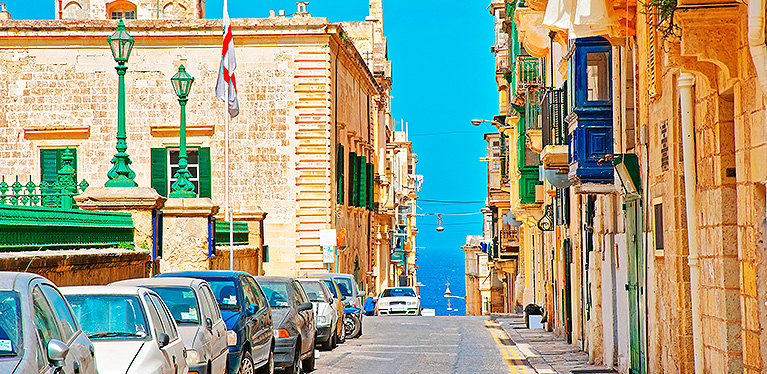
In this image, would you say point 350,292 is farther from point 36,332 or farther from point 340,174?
point 36,332

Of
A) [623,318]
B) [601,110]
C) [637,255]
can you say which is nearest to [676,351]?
[637,255]

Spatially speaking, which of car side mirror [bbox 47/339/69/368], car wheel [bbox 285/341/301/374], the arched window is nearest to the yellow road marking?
car wheel [bbox 285/341/301/374]

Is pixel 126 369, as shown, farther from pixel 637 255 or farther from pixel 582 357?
pixel 582 357

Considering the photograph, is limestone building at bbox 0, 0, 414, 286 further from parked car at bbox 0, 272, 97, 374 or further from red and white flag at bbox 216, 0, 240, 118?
parked car at bbox 0, 272, 97, 374

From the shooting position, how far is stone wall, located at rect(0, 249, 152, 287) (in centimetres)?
1452

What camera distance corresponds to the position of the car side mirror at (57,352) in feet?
22.4

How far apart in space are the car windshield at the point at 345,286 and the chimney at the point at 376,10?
1664 inches

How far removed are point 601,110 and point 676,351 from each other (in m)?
5.36

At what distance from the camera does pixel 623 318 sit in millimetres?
16906

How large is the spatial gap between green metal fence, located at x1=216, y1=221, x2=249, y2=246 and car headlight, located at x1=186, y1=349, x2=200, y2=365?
55.7 feet

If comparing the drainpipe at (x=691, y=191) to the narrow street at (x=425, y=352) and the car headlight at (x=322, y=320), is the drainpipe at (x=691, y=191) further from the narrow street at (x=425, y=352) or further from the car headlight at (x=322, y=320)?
the car headlight at (x=322, y=320)

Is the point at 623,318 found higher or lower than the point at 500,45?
lower

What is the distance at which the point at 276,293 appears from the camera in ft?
58.9

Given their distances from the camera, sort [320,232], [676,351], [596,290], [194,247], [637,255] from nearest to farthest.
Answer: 1. [676,351]
2. [637,255]
3. [596,290]
4. [194,247]
5. [320,232]
